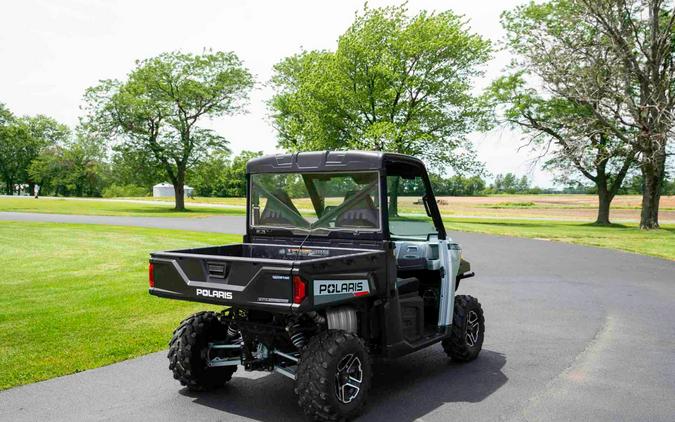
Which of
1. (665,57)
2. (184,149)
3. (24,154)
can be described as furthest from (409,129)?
(24,154)

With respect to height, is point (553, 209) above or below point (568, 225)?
above

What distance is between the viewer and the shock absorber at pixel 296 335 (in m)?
4.72

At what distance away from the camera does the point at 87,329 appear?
294 inches

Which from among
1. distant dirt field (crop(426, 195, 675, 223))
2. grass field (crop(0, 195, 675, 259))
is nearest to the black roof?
grass field (crop(0, 195, 675, 259))

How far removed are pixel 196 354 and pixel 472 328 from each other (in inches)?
114

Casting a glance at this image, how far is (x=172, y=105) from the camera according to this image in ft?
169

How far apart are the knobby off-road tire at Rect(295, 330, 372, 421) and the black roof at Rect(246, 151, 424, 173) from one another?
1.48 metres

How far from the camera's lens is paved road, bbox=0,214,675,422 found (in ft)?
15.4

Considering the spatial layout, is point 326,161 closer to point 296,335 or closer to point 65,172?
point 296,335

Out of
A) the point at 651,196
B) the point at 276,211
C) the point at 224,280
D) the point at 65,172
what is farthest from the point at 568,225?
the point at 65,172

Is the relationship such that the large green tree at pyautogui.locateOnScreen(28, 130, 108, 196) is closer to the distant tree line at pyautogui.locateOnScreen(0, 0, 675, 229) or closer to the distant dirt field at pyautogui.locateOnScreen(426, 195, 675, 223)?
the distant tree line at pyautogui.locateOnScreen(0, 0, 675, 229)

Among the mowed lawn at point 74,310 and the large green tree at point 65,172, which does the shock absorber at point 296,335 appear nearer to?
the mowed lawn at point 74,310

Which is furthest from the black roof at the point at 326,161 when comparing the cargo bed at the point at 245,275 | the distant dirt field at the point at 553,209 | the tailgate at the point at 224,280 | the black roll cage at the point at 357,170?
the distant dirt field at the point at 553,209

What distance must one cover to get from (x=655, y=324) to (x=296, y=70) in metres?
48.2
